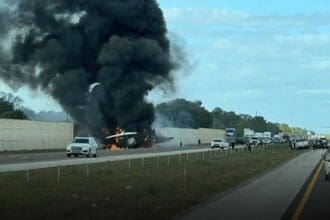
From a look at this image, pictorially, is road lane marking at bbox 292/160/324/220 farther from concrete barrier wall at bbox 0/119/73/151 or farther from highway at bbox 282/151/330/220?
concrete barrier wall at bbox 0/119/73/151

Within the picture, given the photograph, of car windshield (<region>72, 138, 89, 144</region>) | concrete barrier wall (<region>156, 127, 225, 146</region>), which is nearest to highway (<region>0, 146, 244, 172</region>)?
car windshield (<region>72, 138, 89, 144</region>)

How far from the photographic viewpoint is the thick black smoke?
9581cm

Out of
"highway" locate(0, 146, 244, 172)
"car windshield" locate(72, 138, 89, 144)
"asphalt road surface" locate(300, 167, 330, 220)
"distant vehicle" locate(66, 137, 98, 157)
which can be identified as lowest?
"asphalt road surface" locate(300, 167, 330, 220)

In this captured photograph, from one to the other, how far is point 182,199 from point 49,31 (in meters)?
86.9

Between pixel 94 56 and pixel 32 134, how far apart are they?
1049 inches

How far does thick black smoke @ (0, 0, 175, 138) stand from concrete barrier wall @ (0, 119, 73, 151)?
10.0 metres

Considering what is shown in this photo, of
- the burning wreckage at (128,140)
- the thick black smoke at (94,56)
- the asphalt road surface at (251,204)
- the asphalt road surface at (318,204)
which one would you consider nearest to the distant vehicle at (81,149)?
the asphalt road surface at (251,204)

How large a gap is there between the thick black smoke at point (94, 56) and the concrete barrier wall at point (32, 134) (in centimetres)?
1001

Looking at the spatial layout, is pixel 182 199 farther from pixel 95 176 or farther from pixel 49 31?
pixel 49 31

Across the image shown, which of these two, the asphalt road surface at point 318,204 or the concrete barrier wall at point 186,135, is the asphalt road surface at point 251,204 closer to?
the asphalt road surface at point 318,204

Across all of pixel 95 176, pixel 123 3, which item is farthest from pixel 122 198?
pixel 123 3

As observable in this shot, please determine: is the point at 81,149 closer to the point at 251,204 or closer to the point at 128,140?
the point at 251,204

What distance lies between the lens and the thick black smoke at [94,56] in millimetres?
95812

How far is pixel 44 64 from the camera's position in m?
98.8
